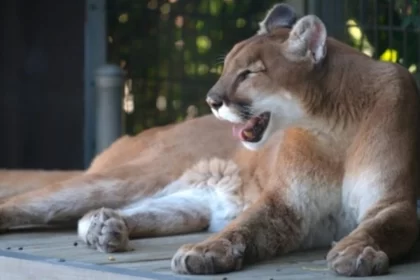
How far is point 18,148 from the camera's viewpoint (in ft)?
25.5

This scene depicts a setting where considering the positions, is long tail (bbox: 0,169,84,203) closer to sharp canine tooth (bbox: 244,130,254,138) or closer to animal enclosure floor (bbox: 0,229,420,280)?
animal enclosure floor (bbox: 0,229,420,280)

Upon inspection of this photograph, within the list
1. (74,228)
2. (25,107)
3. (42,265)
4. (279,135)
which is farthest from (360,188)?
(25,107)

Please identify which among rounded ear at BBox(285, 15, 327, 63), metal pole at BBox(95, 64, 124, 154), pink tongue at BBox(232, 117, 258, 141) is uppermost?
rounded ear at BBox(285, 15, 327, 63)

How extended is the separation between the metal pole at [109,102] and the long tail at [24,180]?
3.70 ft

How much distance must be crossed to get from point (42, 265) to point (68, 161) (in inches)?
138

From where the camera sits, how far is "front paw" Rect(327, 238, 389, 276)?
3.78 meters

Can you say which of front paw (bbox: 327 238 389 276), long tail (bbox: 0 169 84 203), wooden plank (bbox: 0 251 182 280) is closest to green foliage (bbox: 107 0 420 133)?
long tail (bbox: 0 169 84 203)

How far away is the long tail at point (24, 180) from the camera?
5473 mm

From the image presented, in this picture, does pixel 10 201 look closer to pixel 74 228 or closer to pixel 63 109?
pixel 74 228

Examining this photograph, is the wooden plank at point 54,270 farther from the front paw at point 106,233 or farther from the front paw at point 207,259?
the front paw at point 106,233

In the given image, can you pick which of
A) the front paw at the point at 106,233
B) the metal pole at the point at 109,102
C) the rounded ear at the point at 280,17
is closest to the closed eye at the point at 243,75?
the rounded ear at the point at 280,17

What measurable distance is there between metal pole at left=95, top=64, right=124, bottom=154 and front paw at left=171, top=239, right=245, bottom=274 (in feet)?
8.80

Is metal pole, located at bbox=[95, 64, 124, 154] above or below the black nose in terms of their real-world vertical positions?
below

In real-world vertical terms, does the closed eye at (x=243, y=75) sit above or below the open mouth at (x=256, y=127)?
above
